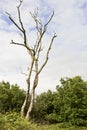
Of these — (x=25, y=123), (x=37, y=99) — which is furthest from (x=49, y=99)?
(x=25, y=123)

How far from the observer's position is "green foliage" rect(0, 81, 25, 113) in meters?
24.5

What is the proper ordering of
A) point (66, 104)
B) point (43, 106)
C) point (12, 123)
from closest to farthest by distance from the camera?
point (12, 123) → point (66, 104) → point (43, 106)

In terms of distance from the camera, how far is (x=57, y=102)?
80.9ft

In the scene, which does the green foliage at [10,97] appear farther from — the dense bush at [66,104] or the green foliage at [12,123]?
the green foliage at [12,123]

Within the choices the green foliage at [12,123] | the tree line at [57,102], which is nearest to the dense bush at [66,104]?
the tree line at [57,102]

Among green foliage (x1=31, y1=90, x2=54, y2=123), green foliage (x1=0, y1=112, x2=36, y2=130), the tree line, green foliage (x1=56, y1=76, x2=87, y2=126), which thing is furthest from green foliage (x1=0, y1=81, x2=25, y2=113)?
green foliage (x1=0, y1=112, x2=36, y2=130)

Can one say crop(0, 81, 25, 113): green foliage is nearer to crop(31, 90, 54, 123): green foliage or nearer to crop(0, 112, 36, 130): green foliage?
crop(31, 90, 54, 123): green foliage

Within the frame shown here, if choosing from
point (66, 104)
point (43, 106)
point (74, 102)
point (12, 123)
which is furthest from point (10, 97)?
point (12, 123)

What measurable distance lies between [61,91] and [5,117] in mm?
13375

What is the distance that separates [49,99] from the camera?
25.7 meters

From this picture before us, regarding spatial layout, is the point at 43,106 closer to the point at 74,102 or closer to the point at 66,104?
the point at 66,104

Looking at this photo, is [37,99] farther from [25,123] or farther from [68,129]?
[25,123]

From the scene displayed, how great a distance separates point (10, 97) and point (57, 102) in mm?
2988

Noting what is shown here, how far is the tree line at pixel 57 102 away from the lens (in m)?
23.2
